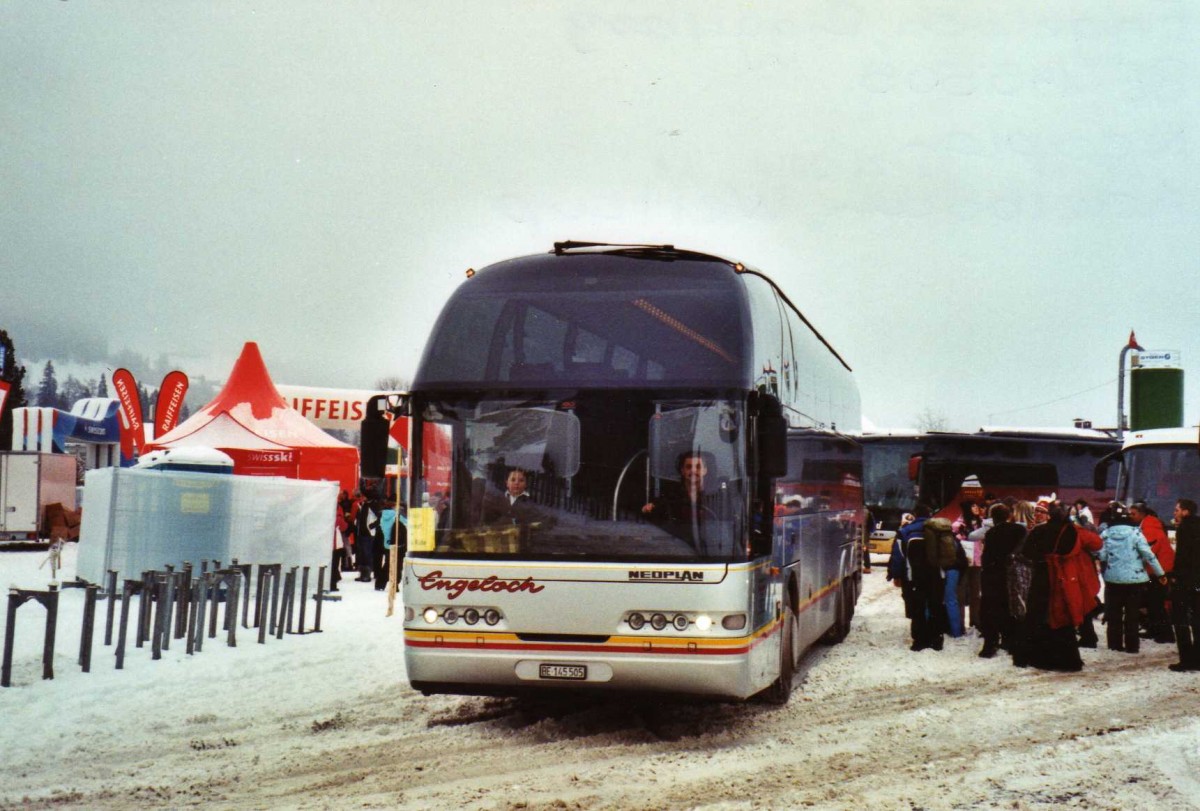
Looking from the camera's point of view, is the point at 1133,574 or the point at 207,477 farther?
the point at 207,477

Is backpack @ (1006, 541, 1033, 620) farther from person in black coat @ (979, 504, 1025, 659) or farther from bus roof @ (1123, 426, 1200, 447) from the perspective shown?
bus roof @ (1123, 426, 1200, 447)

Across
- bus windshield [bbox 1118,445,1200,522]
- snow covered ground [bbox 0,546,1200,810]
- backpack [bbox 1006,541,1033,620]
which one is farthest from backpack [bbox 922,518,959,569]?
bus windshield [bbox 1118,445,1200,522]

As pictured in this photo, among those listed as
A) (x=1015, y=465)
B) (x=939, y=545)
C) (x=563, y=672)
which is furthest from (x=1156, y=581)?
(x=1015, y=465)

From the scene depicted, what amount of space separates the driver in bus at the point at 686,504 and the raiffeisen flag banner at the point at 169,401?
71.1ft

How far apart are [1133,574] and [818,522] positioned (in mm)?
4785

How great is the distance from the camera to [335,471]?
2934 centimetres

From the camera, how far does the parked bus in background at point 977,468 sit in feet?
108

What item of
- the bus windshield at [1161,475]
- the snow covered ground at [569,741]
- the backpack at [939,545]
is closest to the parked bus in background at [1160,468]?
the bus windshield at [1161,475]

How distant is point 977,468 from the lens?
33750 mm

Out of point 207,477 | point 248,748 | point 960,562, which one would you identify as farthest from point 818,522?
point 207,477

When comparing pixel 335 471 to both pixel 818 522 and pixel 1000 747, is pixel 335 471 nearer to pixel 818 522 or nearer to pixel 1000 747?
pixel 818 522

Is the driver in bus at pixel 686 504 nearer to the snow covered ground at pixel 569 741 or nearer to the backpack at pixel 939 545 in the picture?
the snow covered ground at pixel 569 741

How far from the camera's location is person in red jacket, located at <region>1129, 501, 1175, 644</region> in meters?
16.2

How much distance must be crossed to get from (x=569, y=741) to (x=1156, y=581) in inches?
404
